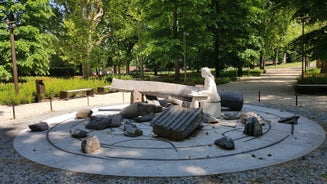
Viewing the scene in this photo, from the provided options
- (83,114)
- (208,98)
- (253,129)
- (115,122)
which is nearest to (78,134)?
(115,122)

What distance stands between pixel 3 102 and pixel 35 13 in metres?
11.8

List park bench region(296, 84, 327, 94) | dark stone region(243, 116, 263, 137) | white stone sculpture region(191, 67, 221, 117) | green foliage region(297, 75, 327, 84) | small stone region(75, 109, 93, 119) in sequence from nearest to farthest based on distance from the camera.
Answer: dark stone region(243, 116, 263, 137) → white stone sculpture region(191, 67, 221, 117) → small stone region(75, 109, 93, 119) → park bench region(296, 84, 327, 94) → green foliage region(297, 75, 327, 84)

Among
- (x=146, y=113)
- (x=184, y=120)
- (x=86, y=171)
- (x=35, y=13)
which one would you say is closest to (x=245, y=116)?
(x=184, y=120)

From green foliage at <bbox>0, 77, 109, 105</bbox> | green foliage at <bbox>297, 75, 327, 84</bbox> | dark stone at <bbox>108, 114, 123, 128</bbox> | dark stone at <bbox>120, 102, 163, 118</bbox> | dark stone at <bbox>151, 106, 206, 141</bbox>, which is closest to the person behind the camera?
dark stone at <bbox>151, 106, 206, 141</bbox>

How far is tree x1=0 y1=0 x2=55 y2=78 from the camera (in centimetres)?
2403

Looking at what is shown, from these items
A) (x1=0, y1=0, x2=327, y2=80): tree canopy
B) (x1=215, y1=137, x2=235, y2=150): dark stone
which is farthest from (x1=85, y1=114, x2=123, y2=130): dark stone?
(x1=0, y1=0, x2=327, y2=80): tree canopy

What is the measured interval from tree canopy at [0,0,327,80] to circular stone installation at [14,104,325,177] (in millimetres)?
12138

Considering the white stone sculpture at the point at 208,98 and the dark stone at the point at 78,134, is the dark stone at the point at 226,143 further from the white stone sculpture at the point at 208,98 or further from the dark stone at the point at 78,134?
the dark stone at the point at 78,134

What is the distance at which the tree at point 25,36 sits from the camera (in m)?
24.0

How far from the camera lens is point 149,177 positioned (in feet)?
18.6

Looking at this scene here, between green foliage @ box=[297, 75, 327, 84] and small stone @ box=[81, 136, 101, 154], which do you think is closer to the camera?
small stone @ box=[81, 136, 101, 154]

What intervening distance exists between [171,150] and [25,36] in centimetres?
2317

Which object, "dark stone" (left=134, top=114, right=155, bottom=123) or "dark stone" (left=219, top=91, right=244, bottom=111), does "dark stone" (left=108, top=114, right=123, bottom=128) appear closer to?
"dark stone" (left=134, top=114, right=155, bottom=123)

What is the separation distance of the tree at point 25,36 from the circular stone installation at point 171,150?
56.0 ft
